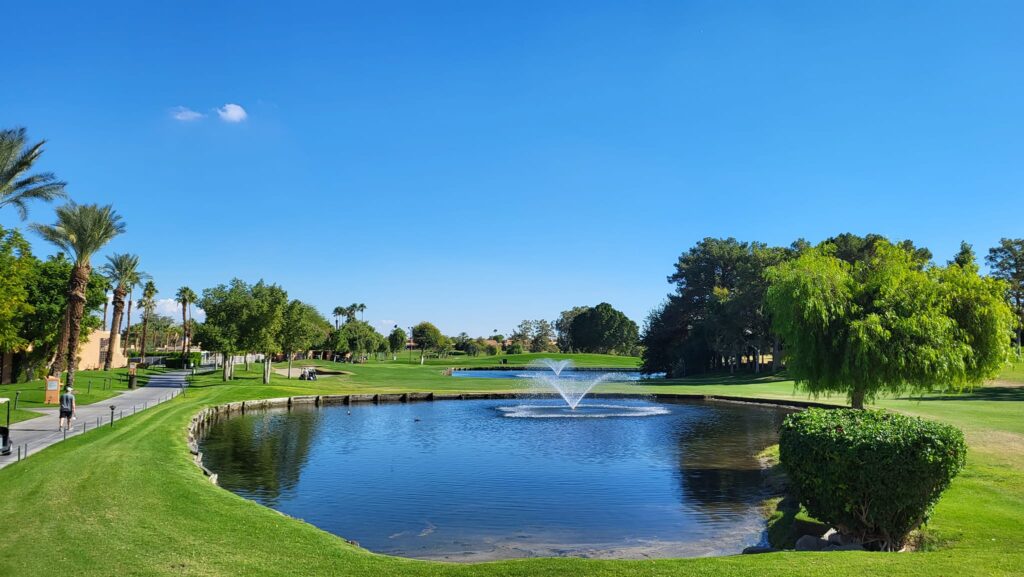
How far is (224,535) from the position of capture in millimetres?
12320

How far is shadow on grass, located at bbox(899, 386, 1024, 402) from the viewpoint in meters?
44.4

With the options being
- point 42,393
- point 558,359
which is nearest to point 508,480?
point 42,393

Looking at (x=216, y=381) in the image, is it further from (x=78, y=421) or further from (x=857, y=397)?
(x=857, y=397)

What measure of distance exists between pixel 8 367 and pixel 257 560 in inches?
2108

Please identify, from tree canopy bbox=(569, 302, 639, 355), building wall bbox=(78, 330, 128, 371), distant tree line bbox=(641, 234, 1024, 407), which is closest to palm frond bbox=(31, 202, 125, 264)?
building wall bbox=(78, 330, 128, 371)

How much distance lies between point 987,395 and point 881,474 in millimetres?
45575

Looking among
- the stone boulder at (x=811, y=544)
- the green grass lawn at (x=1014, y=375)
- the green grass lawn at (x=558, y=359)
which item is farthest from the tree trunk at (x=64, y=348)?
the green grass lawn at (x=558, y=359)

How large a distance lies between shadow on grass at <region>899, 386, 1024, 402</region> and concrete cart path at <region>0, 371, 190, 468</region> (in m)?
47.5

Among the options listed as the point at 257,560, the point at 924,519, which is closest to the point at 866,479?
the point at 924,519

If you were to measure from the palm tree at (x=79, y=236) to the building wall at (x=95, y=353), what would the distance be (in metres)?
26.9

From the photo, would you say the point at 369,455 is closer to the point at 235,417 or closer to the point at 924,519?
the point at 235,417

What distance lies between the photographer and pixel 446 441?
104 ft

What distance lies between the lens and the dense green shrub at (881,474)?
463 inches

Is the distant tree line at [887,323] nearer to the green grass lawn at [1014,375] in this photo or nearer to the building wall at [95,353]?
the green grass lawn at [1014,375]
